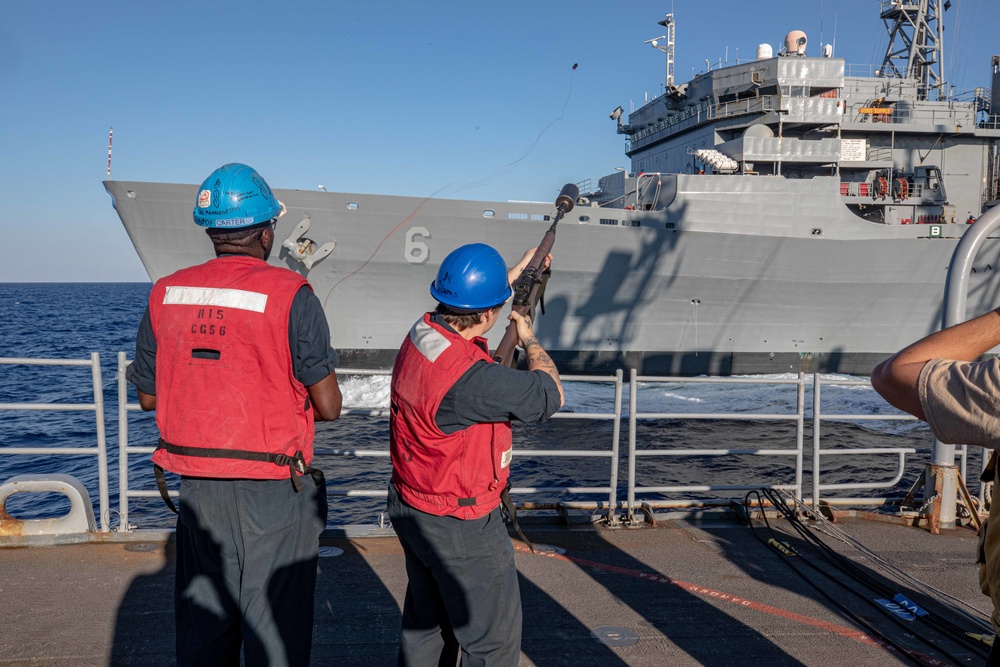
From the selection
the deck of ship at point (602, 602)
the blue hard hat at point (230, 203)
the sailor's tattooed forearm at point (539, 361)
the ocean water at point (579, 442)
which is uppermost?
the blue hard hat at point (230, 203)

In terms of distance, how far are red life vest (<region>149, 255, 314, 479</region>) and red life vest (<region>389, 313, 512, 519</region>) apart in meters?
0.34

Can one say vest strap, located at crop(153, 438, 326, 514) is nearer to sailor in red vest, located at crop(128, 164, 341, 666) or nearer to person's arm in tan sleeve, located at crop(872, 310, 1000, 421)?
sailor in red vest, located at crop(128, 164, 341, 666)

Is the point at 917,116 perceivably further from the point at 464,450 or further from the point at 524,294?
the point at 464,450

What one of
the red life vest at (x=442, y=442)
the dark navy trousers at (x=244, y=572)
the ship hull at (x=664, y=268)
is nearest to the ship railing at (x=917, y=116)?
the ship hull at (x=664, y=268)

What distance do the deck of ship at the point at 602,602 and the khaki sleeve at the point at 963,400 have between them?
200cm

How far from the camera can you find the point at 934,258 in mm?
17047

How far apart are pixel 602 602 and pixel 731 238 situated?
14.3 m

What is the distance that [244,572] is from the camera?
76.9 inches

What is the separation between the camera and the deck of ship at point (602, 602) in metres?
2.87

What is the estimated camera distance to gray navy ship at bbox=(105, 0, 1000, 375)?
15.4 metres

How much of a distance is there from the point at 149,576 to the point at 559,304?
13545 mm

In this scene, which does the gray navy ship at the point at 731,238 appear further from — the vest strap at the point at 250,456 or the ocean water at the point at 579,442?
the vest strap at the point at 250,456

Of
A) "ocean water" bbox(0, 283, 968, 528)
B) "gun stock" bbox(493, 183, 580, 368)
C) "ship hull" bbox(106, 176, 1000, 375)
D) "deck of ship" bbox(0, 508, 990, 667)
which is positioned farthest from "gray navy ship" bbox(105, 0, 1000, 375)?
"gun stock" bbox(493, 183, 580, 368)

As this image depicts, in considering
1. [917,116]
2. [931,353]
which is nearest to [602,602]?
[931,353]
